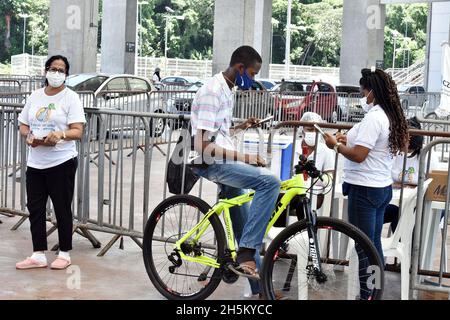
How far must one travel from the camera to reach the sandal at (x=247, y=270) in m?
6.47

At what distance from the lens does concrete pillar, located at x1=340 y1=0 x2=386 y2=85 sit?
32812 millimetres

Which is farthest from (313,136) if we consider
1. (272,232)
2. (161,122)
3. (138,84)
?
(138,84)

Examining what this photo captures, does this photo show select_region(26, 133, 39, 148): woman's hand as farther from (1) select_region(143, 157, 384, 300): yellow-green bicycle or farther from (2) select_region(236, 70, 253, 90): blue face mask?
(2) select_region(236, 70, 253, 90): blue face mask

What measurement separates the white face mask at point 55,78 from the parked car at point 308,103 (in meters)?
17.1

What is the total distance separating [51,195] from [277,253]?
253cm

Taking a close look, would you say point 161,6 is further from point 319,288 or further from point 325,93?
point 319,288

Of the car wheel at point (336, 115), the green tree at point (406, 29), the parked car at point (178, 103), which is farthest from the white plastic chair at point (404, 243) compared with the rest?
the green tree at point (406, 29)

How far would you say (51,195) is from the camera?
25.6ft

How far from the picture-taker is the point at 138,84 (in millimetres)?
22125

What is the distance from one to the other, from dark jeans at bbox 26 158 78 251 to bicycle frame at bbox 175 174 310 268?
59.0 inches

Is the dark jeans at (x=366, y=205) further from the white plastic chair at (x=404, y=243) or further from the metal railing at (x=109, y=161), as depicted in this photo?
the metal railing at (x=109, y=161)

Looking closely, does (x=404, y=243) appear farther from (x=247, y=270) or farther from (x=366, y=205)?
(x=247, y=270)

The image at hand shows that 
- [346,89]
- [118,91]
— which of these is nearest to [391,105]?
[118,91]

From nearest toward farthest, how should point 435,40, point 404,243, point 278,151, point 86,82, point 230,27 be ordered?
point 404,243 → point 278,151 → point 86,82 → point 230,27 → point 435,40
